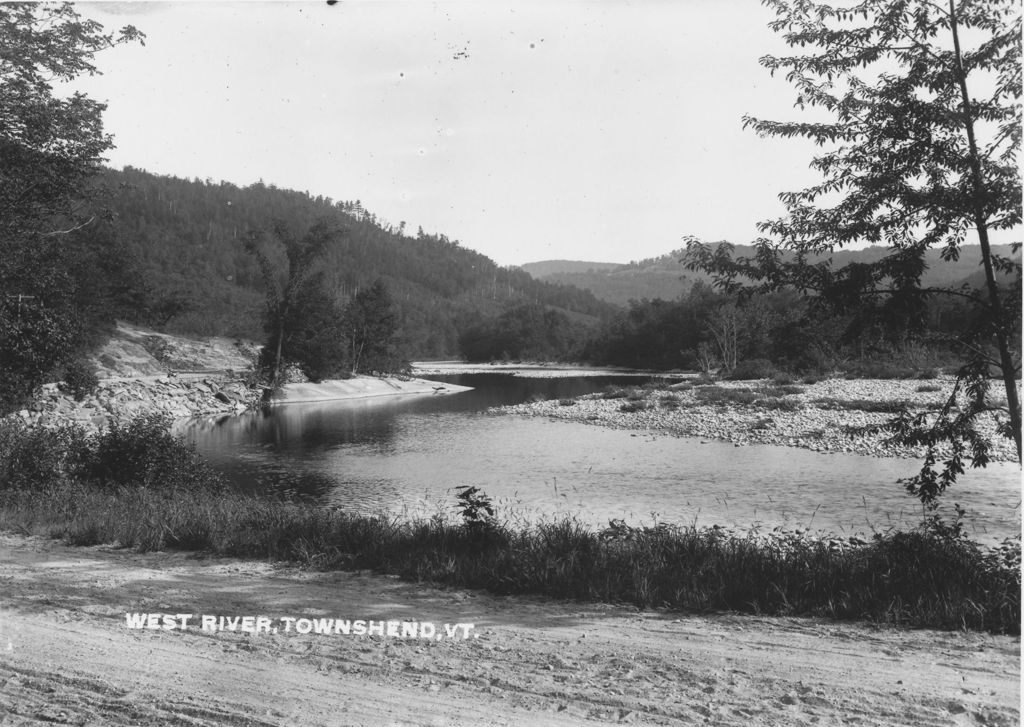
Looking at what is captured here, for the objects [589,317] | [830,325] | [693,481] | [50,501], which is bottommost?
[693,481]

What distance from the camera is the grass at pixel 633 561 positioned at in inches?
235

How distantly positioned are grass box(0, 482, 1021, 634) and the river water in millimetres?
4514

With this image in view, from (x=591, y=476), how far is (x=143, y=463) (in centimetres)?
1101

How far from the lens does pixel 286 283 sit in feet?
161

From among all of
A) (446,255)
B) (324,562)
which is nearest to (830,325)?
(324,562)

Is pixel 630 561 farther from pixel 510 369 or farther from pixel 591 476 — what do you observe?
pixel 510 369

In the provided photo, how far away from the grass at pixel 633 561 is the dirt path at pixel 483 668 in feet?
1.09

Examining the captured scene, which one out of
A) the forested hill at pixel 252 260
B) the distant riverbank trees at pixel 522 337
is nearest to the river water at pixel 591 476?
the forested hill at pixel 252 260

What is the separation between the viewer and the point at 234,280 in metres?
113

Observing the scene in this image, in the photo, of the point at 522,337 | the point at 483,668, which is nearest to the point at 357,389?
the point at 483,668

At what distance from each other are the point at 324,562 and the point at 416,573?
4.06 ft

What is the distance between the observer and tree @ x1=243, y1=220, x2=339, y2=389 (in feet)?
157

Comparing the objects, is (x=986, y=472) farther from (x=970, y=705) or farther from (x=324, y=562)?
(x=324, y=562)

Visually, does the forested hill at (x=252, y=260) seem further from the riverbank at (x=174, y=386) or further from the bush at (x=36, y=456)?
the bush at (x=36, y=456)
